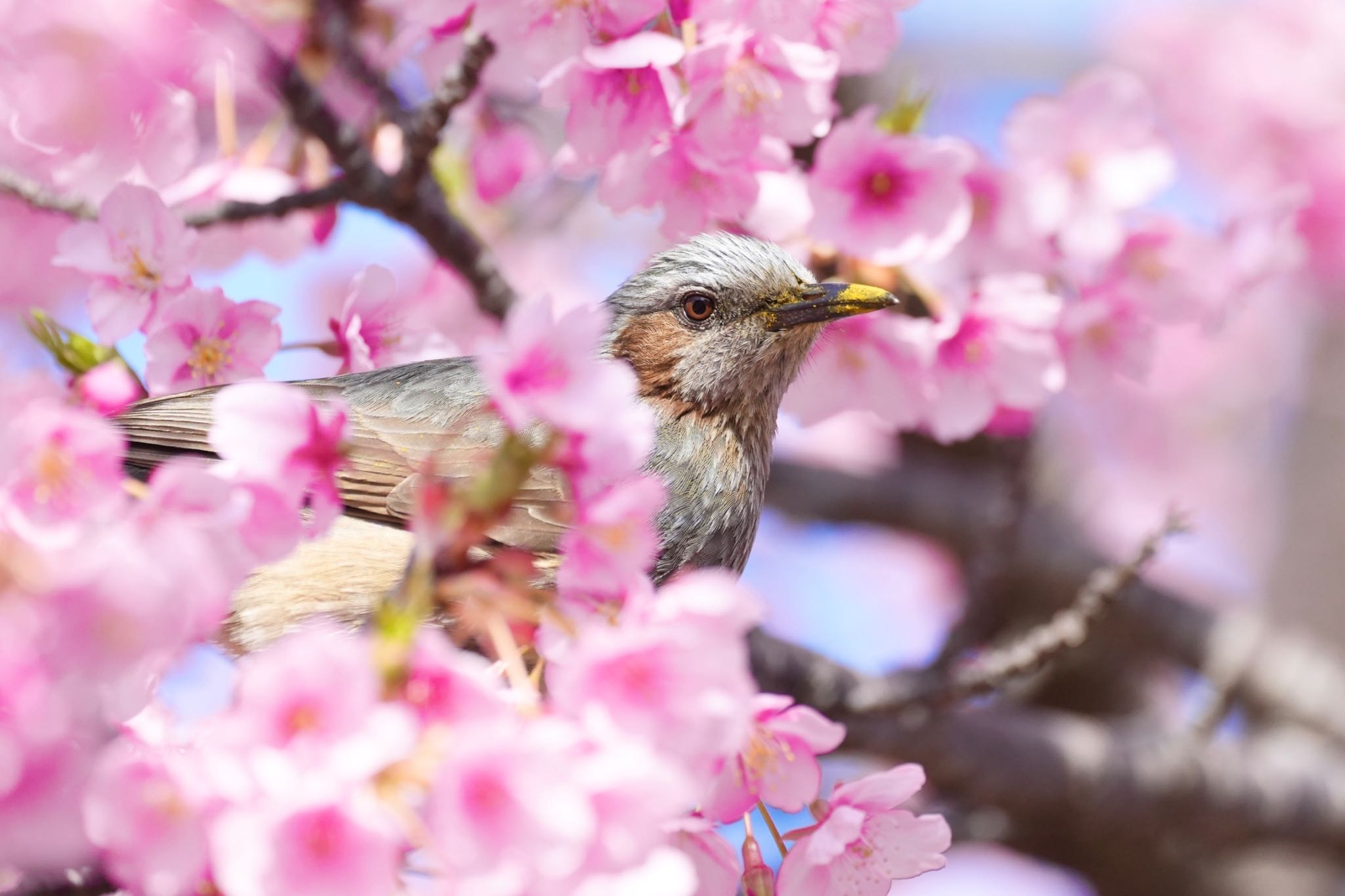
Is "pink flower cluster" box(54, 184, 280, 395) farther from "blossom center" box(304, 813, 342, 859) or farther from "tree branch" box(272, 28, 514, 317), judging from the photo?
"blossom center" box(304, 813, 342, 859)

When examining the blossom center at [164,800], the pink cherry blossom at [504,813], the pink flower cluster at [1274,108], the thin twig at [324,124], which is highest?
the pink flower cluster at [1274,108]

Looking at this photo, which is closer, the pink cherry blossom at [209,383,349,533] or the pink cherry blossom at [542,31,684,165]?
the pink cherry blossom at [209,383,349,533]

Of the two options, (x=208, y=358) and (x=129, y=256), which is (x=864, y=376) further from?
(x=129, y=256)

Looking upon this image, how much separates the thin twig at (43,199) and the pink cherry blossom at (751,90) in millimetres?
1093

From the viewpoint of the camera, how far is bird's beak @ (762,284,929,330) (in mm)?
2387

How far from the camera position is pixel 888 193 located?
2498 mm

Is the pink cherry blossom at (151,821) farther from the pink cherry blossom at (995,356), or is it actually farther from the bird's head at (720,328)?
the pink cherry blossom at (995,356)

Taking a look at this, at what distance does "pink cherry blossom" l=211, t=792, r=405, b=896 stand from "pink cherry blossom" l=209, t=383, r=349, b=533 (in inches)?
16.7

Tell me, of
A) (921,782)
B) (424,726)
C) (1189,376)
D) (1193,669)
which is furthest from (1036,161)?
(1189,376)

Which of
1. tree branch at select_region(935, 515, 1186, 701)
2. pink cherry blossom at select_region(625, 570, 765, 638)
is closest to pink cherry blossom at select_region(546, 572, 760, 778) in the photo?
pink cherry blossom at select_region(625, 570, 765, 638)

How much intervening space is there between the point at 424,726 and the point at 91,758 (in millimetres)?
459

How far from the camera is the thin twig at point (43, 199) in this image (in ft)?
7.70

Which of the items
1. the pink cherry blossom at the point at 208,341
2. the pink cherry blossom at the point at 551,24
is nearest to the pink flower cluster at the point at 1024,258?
the pink cherry blossom at the point at 551,24

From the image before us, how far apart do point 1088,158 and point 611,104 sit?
1.12 meters
